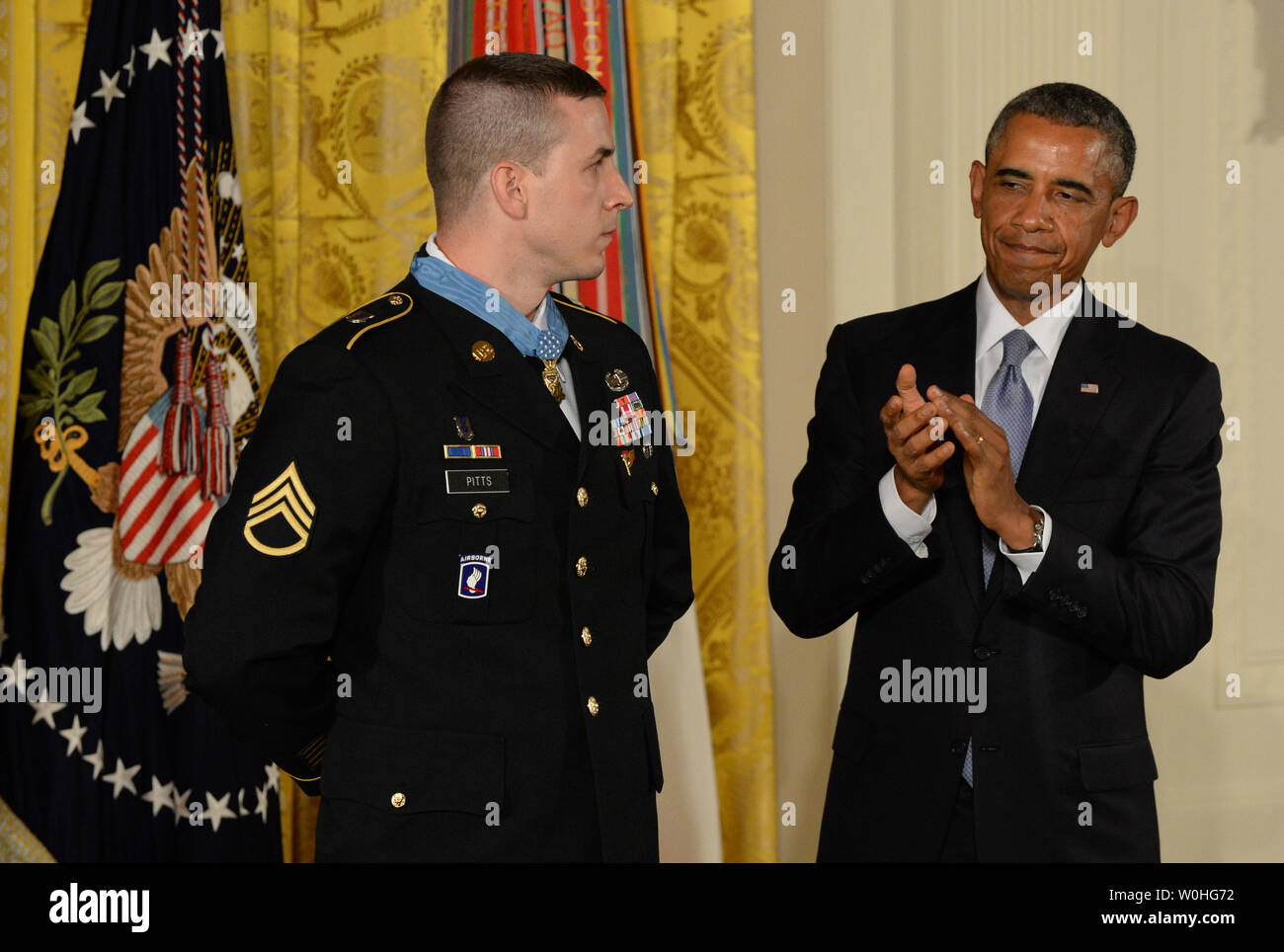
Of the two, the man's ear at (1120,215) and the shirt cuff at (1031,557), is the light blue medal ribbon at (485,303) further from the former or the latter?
the man's ear at (1120,215)

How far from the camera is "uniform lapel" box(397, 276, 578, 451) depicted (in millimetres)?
1740

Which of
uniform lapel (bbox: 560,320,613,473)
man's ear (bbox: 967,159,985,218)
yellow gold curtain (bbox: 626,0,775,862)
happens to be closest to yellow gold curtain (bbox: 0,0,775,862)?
yellow gold curtain (bbox: 626,0,775,862)

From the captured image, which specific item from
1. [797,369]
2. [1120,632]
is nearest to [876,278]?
[797,369]

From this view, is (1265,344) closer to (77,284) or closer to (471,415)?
(471,415)

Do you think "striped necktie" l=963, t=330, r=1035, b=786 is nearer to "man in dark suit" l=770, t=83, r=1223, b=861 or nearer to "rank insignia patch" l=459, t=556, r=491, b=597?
"man in dark suit" l=770, t=83, r=1223, b=861

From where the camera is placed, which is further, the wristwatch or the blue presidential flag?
the blue presidential flag

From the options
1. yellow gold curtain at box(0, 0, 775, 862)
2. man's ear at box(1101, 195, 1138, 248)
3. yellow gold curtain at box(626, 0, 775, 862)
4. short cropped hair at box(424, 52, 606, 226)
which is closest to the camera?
short cropped hair at box(424, 52, 606, 226)

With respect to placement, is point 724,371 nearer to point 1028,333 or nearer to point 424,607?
point 1028,333

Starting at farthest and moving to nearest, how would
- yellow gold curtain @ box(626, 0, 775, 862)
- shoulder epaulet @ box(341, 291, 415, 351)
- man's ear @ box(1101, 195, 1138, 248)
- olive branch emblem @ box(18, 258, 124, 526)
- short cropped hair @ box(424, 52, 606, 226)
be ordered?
yellow gold curtain @ box(626, 0, 775, 862)
olive branch emblem @ box(18, 258, 124, 526)
man's ear @ box(1101, 195, 1138, 248)
short cropped hair @ box(424, 52, 606, 226)
shoulder epaulet @ box(341, 291, 415, 351)

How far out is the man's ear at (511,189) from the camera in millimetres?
1806

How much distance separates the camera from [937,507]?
1966mm

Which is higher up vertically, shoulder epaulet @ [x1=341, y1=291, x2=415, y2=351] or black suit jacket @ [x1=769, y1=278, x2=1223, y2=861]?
shoulder epaulet @ [x1=341, y1=291, x2=415, y2=351]

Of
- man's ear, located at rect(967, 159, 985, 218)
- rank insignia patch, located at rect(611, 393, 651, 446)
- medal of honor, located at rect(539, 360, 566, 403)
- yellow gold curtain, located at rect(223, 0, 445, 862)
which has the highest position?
yellow gold curtain, located at rect(223, 0, 445, 862)

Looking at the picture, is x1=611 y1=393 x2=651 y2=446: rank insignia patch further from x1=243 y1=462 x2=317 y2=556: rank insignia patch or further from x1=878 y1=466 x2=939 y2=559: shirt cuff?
x1=243 y1=462 x2=317 y2=556: rank insignia patch
